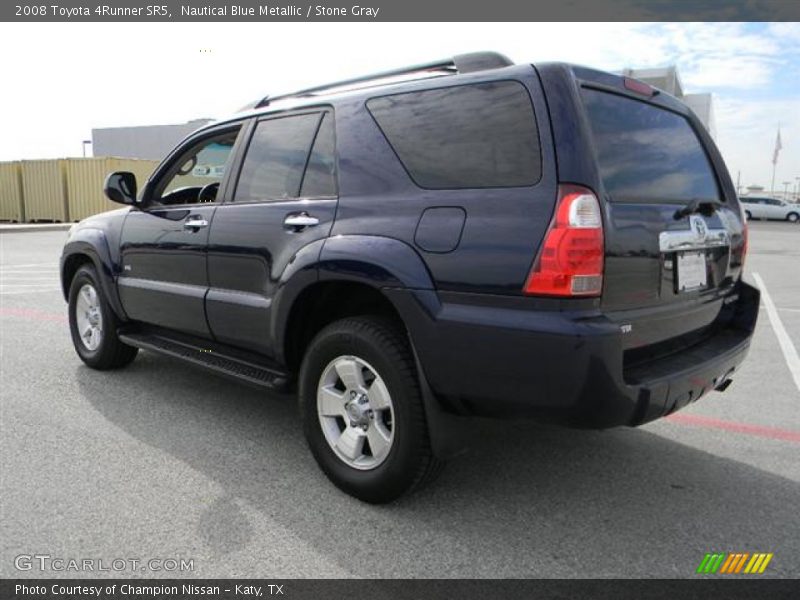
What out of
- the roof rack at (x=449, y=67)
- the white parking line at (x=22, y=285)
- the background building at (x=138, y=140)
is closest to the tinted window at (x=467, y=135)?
the roof rack at (x=449, y=67)

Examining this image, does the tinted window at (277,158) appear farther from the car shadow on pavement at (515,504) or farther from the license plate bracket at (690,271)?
the license plate bracket at (690,271)

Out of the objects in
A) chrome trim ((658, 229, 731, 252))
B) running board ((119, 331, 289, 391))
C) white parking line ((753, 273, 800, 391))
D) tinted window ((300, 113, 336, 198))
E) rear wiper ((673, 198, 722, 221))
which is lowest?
white parking line ((753, 273, 800, 391))

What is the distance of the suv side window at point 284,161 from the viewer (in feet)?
10.8

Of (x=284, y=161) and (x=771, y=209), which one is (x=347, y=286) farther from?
(x=771, y=209)

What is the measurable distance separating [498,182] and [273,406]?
2.41 metres

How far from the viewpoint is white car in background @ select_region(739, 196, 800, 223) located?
39.8 m

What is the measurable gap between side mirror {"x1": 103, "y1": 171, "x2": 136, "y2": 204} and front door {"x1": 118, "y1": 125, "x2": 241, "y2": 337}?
0.11 metres

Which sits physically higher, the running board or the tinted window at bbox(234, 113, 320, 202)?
the tinted window at bbox(234, 113, 320, 202)

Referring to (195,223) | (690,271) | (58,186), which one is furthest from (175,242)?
(58,186)

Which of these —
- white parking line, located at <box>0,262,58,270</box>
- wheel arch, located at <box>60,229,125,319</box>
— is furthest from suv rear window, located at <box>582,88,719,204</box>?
white parking line, located at <box>0,262,58,270</box>

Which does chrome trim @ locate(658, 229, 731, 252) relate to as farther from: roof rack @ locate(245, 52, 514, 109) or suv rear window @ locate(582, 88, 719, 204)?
roof rack @ locate(245, 52, 514, 109)

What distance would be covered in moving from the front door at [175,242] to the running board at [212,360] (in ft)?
0.37
